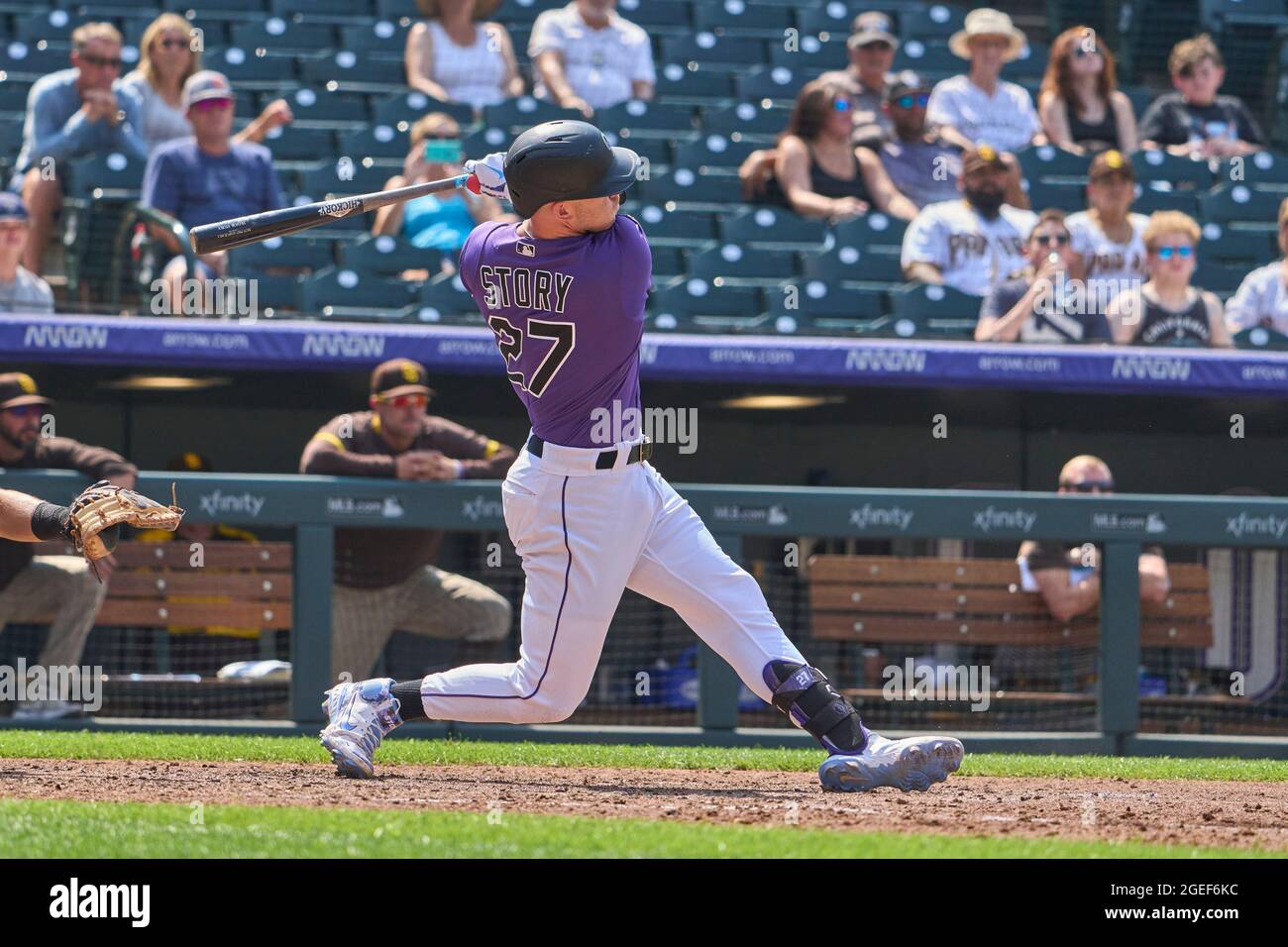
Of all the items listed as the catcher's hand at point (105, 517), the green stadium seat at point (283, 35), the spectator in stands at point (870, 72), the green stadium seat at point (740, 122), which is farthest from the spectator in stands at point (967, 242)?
the catcher's hand at point (105, 517)

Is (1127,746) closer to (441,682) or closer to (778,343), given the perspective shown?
(778,343)

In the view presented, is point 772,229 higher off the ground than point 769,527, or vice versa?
point 772,229

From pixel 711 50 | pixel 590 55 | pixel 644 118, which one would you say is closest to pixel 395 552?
pixel 644 118

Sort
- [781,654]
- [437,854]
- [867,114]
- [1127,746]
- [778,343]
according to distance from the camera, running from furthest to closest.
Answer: [867,114], [778,343], [1127,746], [781,654], [437,854]

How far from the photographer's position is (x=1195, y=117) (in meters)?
11.6

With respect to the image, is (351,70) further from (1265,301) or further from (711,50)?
(1265,301)

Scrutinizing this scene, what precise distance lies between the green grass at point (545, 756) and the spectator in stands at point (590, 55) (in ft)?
16.4

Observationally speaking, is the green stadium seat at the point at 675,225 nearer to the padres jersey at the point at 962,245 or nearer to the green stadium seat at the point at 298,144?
the padres jersey at the point at 962,245

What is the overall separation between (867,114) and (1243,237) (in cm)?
220

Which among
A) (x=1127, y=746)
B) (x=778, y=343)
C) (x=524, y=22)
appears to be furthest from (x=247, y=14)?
(x=1127, y=746)

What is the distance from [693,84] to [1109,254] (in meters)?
3.11

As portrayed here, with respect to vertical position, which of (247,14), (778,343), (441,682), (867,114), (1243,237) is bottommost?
(441,682)

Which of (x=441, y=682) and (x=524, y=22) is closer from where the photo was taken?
(x=441, y=682)

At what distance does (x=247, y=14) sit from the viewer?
1133 cm
